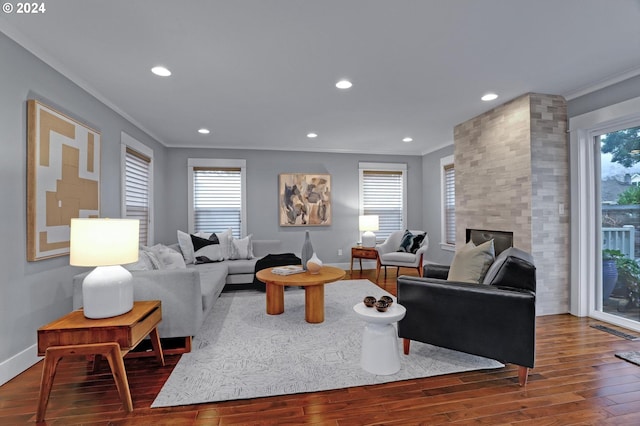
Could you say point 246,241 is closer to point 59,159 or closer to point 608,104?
point 59,159

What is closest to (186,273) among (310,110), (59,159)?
(59,159)

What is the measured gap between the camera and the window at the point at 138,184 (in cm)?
405

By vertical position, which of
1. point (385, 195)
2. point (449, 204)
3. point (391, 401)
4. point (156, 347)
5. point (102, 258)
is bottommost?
point (391, 401)

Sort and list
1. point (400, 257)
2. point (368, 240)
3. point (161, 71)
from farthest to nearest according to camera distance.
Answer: point (368, 240)
point (400, 257)
point (161, 71)

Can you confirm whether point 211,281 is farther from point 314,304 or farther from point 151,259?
point 314,304

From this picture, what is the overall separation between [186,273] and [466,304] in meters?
2.17

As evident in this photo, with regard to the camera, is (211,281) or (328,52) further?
(211,281)

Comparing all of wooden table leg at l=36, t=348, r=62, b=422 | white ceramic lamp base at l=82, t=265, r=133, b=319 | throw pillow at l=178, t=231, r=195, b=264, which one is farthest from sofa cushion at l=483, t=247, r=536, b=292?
throw pillow at l=178, t=231, r=195, b=264

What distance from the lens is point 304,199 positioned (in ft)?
20.2

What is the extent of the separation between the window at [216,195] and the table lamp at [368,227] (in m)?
2.28

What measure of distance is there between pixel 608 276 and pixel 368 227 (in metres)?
3.37

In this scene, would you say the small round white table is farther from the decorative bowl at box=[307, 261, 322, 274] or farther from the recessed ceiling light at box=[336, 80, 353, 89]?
the recessed ceiling light at box=[336, 80, 353, 89]

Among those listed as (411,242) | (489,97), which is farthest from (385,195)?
(489,97)

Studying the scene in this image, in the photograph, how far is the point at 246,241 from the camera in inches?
199
